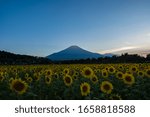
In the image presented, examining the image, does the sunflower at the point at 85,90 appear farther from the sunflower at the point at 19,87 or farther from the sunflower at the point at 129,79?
the sunflower at the point at 129,79

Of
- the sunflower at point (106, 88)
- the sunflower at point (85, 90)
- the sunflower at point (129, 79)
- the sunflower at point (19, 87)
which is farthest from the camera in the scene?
the sunflower at point (129, 79)

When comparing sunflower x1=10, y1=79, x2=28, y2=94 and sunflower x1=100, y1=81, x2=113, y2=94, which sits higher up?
sunflower x1=10, y1=79, x2=28, y2=94

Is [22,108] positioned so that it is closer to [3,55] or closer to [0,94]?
[0,94]

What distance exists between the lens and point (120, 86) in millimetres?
10000

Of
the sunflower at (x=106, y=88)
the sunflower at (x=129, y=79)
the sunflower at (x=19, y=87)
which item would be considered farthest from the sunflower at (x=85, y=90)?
the sunflower at (x=129, y=79)

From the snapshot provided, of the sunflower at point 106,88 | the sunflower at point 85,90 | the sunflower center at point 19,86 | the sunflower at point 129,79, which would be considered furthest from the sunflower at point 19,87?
the sunflower at point 129,79

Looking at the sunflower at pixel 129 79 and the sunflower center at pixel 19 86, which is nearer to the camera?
the sunflower center at pixel 19 86

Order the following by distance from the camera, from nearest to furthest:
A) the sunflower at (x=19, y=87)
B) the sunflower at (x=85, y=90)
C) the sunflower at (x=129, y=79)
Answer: the sunflower at (x=19, y=87) → the sunflower at (x=85, y=90) → the sunflower at (x=129, y=79)

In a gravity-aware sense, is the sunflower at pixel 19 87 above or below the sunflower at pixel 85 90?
above

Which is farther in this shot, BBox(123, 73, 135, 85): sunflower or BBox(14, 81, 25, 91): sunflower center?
BBox(123, 73, 135, 85): sunflower

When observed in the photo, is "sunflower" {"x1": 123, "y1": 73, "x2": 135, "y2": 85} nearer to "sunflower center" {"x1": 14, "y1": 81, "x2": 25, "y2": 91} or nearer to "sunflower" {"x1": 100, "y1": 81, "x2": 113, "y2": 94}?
"sunflower" {"x1": 100, "y1": 81, "x2": 113, "y2": 94}

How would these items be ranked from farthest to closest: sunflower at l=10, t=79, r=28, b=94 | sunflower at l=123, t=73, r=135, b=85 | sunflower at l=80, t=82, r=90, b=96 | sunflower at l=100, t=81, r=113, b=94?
sunflower at l=123, t=73, r=135, b=85, sunflower at l=100, t=81, r=113, b=94, sunflower at l=80, t=82, r=90, b=96, sunflower at l=10, t=79, r=28, b=94

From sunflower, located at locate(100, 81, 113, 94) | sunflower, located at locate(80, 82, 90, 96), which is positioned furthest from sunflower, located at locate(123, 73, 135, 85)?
sunflower, located at locate(80, 82, 90, 96)

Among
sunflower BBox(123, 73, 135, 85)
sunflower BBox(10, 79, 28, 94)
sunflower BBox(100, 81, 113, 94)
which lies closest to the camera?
sunflower BBox(10, 79, 28, 94)
